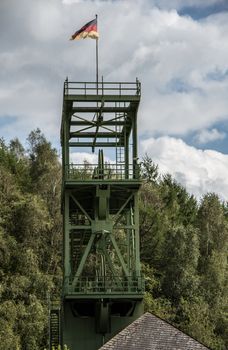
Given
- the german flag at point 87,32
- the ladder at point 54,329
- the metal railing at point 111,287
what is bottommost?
the ladder at point 54,329

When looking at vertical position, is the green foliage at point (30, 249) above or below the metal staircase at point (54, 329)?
above

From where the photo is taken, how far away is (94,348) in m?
31.6

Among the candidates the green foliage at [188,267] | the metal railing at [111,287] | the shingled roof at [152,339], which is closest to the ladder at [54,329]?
the metal railing at [111,287]

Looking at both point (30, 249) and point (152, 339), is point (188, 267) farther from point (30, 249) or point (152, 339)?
point (152, 339)

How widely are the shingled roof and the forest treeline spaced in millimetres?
21723

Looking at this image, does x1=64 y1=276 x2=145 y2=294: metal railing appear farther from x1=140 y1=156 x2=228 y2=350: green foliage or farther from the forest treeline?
x1=140 y1=156 x2=228 y2=350: green foliage

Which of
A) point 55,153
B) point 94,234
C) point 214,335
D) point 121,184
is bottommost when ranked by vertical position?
point 214,335

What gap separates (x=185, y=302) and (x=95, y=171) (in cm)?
1896

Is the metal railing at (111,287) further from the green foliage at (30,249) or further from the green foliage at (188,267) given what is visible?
the green foliage at (188,267)

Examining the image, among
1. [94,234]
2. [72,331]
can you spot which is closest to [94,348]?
[72,331]

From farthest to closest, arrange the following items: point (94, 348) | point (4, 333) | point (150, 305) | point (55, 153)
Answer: point (55, 153) → point (150, 305) → point (4, 333) → point (94, 348)

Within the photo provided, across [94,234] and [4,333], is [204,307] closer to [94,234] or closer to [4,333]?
[4,333]

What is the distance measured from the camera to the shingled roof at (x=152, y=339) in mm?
19562

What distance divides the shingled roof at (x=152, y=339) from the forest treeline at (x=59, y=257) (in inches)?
855
